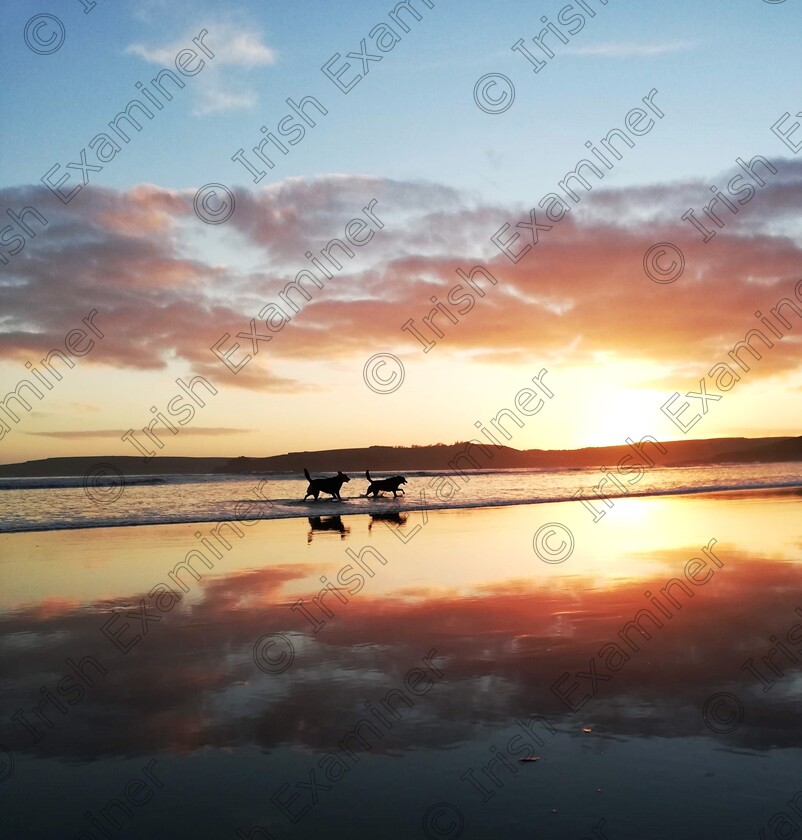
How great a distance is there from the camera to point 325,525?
79.8ft

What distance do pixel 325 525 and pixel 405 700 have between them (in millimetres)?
17314

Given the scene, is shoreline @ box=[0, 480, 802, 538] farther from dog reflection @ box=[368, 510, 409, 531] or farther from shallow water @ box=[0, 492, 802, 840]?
shallow water @ box=[0, 492, 802, 840]

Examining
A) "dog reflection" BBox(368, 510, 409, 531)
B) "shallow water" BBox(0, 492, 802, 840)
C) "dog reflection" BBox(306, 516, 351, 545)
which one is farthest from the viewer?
"dog reflection" BBox(368, 510, 409, 531)

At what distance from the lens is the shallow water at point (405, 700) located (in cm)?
502

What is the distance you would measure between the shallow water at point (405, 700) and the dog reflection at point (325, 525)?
234 inches

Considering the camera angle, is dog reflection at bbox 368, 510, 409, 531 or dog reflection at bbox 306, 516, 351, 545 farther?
dog reflection at bbox 368, 510, 409, 531

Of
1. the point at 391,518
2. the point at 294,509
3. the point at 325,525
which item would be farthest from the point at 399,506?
the point at 325,525

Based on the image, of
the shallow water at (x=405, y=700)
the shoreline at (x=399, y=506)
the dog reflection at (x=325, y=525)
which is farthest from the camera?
the shoreline at (x=399, y=506)

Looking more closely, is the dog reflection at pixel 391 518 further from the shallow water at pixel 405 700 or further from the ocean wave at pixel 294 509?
the shallow water at pixel 405 700

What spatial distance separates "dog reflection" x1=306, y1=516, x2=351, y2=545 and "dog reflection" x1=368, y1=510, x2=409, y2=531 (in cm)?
96

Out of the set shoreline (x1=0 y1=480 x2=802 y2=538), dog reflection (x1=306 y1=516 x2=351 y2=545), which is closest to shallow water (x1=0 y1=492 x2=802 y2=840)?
dog reflection (x1=306 y1=516 x2=351 y2=545)

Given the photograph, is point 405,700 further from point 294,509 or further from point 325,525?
point 294,509

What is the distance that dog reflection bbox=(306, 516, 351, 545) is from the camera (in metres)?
21.7

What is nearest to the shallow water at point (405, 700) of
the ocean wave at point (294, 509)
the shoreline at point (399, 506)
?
the shoreline at point (399, 506)
